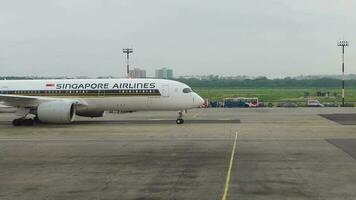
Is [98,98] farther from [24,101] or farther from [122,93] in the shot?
[24,101]

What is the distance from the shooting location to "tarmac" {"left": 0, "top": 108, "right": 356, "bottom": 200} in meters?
12.5

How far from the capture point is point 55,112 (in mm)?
32812

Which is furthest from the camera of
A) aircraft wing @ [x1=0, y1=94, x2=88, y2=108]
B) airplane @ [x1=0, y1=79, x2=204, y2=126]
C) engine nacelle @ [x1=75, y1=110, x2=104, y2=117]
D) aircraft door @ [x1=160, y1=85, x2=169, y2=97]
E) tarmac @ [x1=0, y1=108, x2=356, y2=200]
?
engine nacelle @ [x1=75, y1=110, x2=104, y2=117]

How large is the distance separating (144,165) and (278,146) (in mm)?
7257

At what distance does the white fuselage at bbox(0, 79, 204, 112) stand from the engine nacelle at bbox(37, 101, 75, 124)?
7.17ft

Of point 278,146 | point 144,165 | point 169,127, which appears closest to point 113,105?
point 169,127

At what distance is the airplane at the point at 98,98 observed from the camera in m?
33.4

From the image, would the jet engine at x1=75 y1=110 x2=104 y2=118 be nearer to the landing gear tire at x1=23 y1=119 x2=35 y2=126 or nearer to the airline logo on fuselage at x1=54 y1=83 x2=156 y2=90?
the airline logo on fuselage at x1=54 y1=83 x2=156 y2=90

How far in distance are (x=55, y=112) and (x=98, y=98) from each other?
3364 millimetres

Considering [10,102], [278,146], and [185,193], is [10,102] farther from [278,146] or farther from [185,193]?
[185,193]

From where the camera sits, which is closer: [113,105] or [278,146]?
[278,146]

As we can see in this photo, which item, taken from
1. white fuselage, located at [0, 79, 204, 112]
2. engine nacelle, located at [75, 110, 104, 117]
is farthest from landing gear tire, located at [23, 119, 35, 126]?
engine nacelle, located at [75, 110, 104, 117]

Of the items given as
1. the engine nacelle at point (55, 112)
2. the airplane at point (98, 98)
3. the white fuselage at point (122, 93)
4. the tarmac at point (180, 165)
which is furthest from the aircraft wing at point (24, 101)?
the tarmac at point (180, 165)

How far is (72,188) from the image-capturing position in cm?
1301
